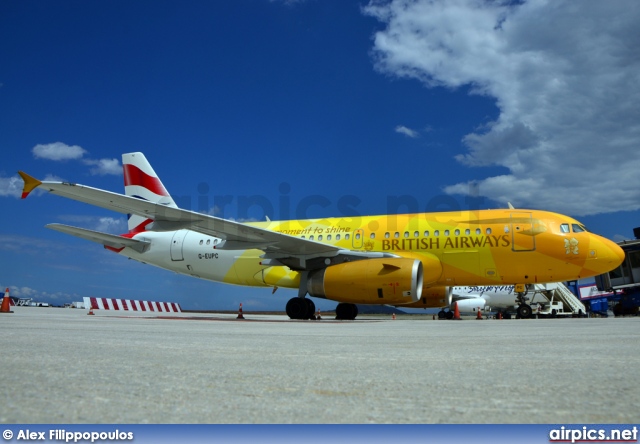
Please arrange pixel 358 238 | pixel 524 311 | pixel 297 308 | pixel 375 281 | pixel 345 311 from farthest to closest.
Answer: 1. pixel 524 311
2. pixel 345 311
3. pixel 358 238
4. pixel 297 308
5. pixel 375 281

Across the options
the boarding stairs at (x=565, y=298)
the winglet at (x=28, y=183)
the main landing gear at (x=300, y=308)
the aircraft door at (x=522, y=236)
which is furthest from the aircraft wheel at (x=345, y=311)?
the boarding stairs at (x=565, y=298)

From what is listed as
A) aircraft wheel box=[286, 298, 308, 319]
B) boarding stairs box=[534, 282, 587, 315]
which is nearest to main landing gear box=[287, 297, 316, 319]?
aircraft wheel box=[286, 298, 308, 319]

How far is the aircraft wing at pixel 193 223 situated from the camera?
1213 cm

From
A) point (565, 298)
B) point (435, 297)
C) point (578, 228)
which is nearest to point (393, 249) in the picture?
point (435, 297)

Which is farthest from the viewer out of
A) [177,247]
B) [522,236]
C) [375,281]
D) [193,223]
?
[177,247]

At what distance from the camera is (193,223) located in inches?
528

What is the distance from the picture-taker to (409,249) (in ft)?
49.5

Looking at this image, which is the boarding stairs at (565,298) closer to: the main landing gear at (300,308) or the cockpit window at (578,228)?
the cockpit window at (578,228)

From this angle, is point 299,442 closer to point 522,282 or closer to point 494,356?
point 494,356

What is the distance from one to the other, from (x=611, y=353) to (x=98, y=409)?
3590 mm

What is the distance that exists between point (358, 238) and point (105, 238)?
8477 millimetres

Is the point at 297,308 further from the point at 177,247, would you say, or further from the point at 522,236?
the point at 522,236

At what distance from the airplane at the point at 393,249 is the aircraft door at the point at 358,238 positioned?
31 mm

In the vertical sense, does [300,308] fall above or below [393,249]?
below
